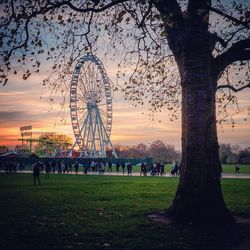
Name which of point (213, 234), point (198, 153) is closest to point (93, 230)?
point (213, 234)

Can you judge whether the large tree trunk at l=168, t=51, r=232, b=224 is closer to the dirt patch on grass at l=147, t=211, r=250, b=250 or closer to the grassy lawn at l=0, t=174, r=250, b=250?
the dirt patch on grass at l=147, t=211, r=250, b=250

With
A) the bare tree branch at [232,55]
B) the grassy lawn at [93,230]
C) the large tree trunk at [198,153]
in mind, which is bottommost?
the grassy lawn at [93,230]

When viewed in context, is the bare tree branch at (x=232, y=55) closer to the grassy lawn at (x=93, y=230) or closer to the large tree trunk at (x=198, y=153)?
the large tree trunk at (x=198, y=153)

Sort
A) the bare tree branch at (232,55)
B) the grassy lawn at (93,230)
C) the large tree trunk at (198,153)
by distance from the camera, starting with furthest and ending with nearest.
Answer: the bare tree branch at (232,55)
the large tree trunk at (198,153)
the grassy lawn at (93,230)

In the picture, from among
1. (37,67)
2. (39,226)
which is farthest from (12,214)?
(37,67)

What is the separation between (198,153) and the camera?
35.7ft

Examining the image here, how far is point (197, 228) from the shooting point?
9961 millimetres

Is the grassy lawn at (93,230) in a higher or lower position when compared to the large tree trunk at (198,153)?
lower

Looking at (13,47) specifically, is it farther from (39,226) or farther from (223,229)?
(223,229)

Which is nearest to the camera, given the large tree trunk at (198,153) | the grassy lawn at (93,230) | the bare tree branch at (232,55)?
the grassy lawn at (93,230)

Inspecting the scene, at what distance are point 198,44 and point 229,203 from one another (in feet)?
24.8

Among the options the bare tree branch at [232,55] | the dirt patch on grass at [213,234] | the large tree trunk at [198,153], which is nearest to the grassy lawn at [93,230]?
the dirt patch on grass at [213,234]

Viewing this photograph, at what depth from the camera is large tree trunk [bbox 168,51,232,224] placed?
1069 centimetres

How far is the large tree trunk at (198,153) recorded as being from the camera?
10.7 m
